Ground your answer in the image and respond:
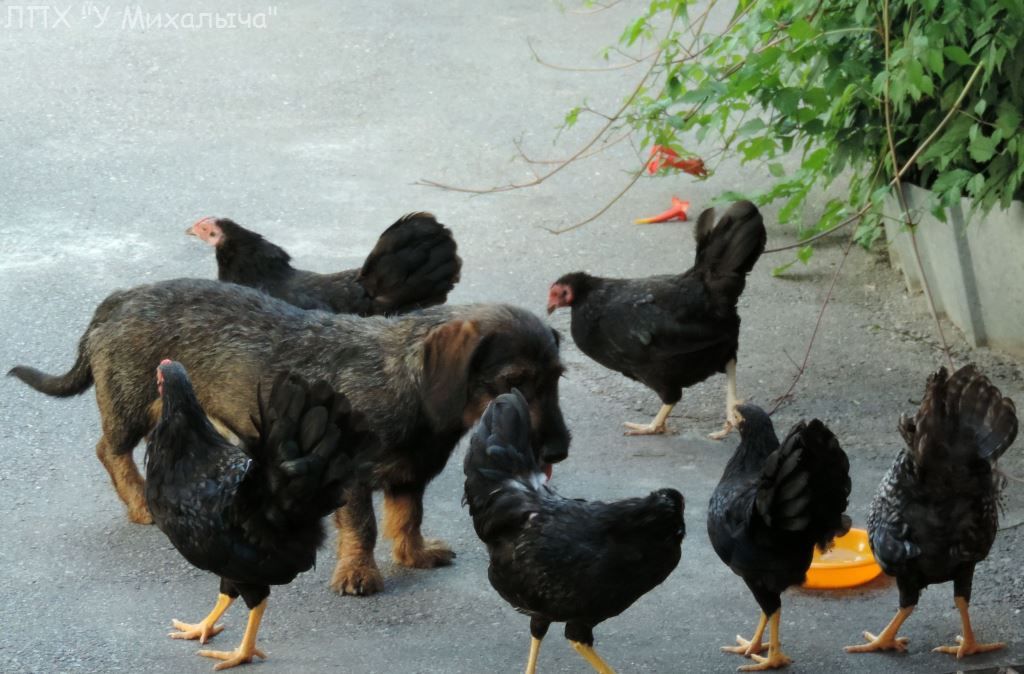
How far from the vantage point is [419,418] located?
222 inches

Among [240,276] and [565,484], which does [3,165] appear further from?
[565,484]

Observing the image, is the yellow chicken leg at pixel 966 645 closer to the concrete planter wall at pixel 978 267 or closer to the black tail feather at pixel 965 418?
the black tail feather at pixel 965 418

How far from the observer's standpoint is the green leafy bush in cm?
660

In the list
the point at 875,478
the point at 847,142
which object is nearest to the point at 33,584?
the point at 875,478

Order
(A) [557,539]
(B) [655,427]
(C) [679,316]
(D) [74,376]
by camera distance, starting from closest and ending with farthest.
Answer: (A) [557,539] → (D) [74,376] → (C) [679,316] → (B) [655,427]

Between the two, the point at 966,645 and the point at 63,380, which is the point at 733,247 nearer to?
the point at 966,645

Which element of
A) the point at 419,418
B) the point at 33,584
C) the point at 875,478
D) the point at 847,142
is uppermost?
the point at 847,142

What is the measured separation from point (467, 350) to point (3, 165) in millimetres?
6648

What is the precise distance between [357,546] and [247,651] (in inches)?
28.8

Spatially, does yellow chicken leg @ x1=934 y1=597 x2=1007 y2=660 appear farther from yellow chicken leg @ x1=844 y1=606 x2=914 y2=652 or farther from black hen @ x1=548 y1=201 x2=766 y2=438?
black hen @ x1=548 y1=201 x2=766 y2=438

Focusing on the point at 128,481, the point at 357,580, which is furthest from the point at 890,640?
the point at 128,481

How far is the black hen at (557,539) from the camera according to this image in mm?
4719

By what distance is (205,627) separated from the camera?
17.5ft

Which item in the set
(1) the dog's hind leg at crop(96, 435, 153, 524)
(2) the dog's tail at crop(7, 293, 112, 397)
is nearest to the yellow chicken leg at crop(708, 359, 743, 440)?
(1) the dog's hind leg at crop(96, 435, 153, 524)
